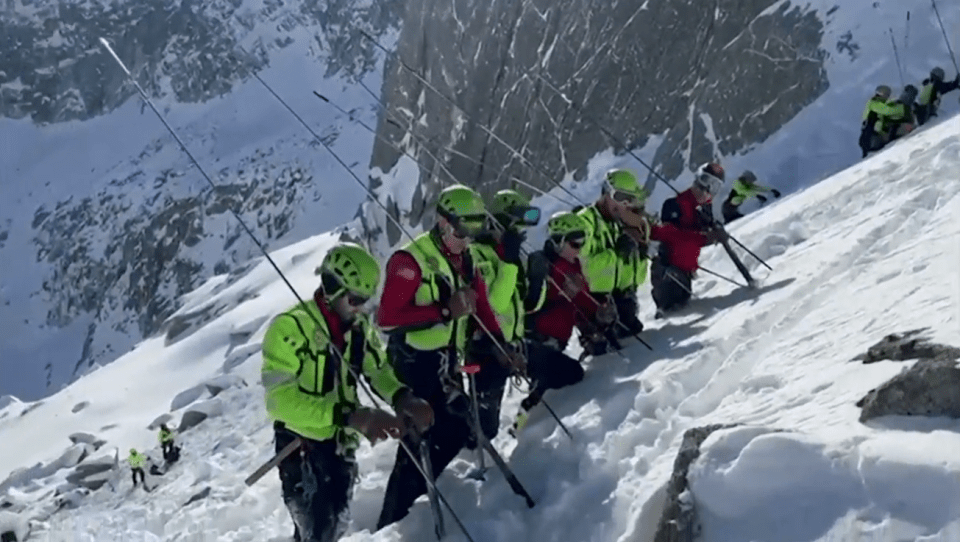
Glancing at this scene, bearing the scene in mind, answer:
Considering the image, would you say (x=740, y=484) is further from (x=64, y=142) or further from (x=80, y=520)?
(x=64, y=142)

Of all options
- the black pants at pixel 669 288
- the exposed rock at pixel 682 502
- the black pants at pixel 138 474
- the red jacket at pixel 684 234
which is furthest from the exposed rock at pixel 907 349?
the black pants at pixel 138 474

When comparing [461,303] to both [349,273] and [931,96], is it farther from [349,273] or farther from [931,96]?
[931,96]

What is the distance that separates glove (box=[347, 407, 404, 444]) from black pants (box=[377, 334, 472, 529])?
752 millimetres

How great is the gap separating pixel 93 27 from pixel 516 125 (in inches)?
4022

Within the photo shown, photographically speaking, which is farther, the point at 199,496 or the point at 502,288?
the point at 199,496

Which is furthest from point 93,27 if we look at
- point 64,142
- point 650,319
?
point 650,319

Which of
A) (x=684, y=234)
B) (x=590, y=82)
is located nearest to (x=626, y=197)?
(x=684, y=234)

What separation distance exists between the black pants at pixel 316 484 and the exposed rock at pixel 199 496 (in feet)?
17.5

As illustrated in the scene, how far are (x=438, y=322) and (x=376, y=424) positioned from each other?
0.94 metres

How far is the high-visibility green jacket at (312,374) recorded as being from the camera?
19.0ft

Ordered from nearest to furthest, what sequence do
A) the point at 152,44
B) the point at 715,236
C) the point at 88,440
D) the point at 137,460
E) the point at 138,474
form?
the point at 715,236 → the point at 137,460 → the point at 138,474 → the point at 88,440 → the point at 152,44

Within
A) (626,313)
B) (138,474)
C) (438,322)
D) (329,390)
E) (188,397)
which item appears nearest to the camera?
(329,390)

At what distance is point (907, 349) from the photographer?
5.03 meters

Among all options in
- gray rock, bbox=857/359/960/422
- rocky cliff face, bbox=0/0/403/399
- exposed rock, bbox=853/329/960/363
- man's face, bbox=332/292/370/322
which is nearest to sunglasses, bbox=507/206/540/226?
man's face, bbox=332/292/370/322
